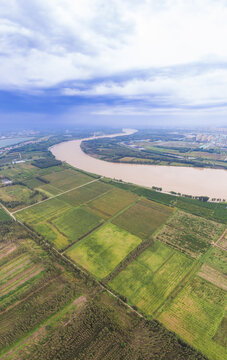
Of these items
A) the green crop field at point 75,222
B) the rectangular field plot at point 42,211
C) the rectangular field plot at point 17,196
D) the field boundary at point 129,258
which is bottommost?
the field boundary at point 129,258

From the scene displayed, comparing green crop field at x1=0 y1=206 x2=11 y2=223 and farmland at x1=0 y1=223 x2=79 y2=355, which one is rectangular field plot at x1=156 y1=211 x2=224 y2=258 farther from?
green crop field at x1=0 y1=206 x2=11 y2=223

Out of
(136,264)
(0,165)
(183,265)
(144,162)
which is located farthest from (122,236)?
(0,165)

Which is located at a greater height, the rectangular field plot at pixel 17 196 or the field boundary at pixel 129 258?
the rectangular field plot at pixel 17 196

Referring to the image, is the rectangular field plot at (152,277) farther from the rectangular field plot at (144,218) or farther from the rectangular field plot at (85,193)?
the rectangular field plot at (85,193)

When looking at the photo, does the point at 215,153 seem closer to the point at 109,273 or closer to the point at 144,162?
the point at 144,162

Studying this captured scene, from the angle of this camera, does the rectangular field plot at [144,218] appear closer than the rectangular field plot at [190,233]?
No

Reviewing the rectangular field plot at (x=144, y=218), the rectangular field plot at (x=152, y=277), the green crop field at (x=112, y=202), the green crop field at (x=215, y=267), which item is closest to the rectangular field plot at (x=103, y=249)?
the rectangular field plot at (x=144, y=218)

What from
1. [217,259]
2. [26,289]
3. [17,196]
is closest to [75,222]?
[26,289]
